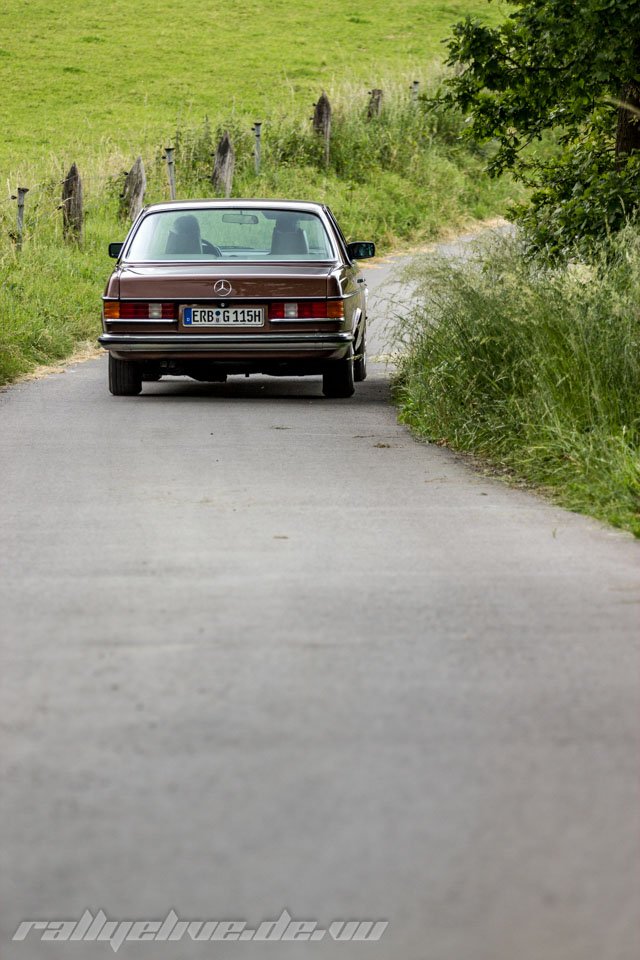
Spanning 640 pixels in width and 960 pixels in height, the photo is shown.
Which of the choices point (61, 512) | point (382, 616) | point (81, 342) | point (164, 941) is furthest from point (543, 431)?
point (81, 342)

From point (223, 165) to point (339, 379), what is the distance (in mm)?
17342

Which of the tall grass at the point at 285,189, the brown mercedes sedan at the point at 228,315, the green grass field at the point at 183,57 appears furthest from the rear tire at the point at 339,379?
the green grass field at the point at 183,57

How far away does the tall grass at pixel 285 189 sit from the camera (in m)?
17.7

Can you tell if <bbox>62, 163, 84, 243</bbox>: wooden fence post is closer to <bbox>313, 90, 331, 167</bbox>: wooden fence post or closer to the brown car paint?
the brown car paint

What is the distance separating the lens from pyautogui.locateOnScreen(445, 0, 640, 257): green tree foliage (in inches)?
456

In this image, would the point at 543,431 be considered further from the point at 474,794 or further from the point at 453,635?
the point at 474,794

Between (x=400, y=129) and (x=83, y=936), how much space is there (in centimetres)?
3338

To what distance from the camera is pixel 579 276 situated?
10.0 m

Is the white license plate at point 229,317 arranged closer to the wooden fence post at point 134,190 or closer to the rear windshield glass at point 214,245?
the rear windshield glass at point 214,245

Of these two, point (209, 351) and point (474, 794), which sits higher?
point (474, 794)

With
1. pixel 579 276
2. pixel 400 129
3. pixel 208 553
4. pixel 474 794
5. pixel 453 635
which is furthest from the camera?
pixel 400 129

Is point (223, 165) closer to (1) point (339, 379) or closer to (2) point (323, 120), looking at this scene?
(2) point (323, 120)

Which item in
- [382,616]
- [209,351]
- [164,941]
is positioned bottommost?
[209,351]

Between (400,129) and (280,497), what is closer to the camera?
(280,497)
